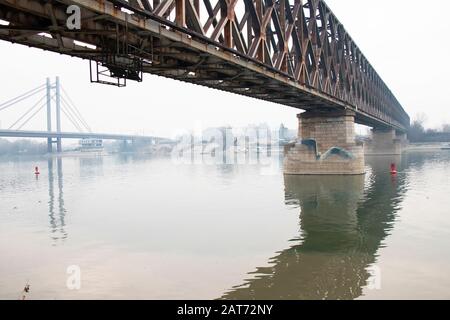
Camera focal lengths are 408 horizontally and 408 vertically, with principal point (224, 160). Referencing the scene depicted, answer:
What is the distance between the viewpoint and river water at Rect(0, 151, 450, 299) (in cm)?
1334

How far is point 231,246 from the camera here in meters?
18.5

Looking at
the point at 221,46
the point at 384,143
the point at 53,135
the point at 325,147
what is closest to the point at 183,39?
the point at 221,46

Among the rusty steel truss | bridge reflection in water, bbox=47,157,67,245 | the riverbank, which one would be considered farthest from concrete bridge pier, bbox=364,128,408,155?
bridge reflection in water, bbox=47,157,67,245

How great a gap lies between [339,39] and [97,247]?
47.2 m

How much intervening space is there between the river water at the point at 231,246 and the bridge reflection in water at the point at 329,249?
5cm

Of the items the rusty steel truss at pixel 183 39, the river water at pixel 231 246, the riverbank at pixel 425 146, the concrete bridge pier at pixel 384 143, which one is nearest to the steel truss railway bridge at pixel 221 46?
the rusty steel truss at pixel 183 39

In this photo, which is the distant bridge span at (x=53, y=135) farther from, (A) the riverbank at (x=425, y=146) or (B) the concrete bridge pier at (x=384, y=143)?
(A) the riverbank at (x=425, y=146)

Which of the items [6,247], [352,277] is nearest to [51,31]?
[6,247]

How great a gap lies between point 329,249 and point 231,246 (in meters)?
4.34

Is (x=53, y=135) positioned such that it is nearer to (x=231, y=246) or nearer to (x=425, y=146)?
(x=425, y=146)

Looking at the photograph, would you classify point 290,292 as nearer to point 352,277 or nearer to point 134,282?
point 352,277

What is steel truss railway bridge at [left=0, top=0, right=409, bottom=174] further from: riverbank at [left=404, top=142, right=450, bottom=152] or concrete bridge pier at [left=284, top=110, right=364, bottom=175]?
riverbank at [left=404, top=142, right=450, bottom=152]

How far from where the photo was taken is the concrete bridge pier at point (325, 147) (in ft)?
166

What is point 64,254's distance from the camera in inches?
691
